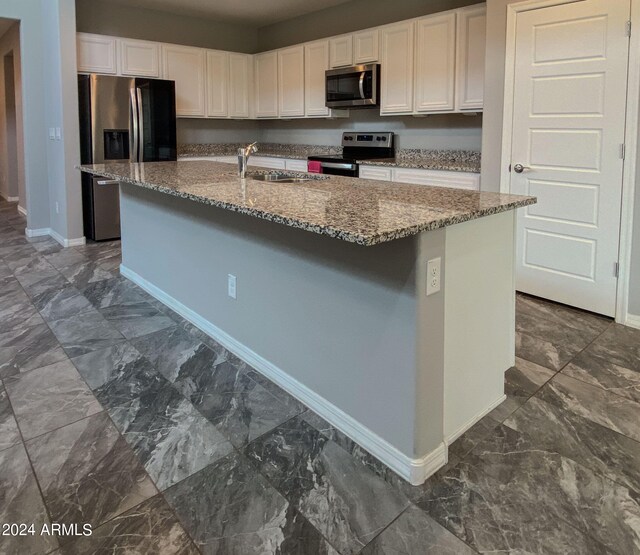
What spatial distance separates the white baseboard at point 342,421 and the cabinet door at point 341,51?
11.2ft

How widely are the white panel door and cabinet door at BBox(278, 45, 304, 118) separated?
2965 millimetres

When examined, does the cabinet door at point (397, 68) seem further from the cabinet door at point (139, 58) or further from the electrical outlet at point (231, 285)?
the electrical outlet at point (231, 285)

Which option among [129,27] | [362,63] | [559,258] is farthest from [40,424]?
[129,27]

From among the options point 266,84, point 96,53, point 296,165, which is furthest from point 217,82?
point 296,165

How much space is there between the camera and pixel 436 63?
443 cm

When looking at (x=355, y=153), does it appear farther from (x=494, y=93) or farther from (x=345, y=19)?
(x=494, y=93)

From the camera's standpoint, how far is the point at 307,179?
315 centimetres

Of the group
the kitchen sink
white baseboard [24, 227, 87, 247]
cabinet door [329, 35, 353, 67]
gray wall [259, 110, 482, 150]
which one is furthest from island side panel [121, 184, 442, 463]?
cabinet door [329, 35, 353, 67]

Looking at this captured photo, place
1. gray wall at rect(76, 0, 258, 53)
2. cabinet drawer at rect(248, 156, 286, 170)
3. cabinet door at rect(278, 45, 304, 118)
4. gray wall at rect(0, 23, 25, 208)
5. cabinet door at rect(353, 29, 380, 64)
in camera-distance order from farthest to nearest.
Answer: gray wall at rect(0, 23, 25, 208) → cabinet drawer at rect(248, 156, 286, 170) → cabinet door at rect(278, 45, 304, 118) → gray wall at rect(76, 0, 258, 53) → cabinet door at rect(353, 29, 380, 64)

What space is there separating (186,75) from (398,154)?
2.71 meters

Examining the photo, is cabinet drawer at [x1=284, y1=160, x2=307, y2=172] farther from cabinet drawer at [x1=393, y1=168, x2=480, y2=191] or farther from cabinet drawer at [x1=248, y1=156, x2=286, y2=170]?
cabinet drawer at [x1=393, y1=168, x2=480, y2=191]

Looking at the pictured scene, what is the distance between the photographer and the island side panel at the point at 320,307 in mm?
1707

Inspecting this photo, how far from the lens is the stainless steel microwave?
495 cm

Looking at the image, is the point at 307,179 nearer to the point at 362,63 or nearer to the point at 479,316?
the point at 479,316
